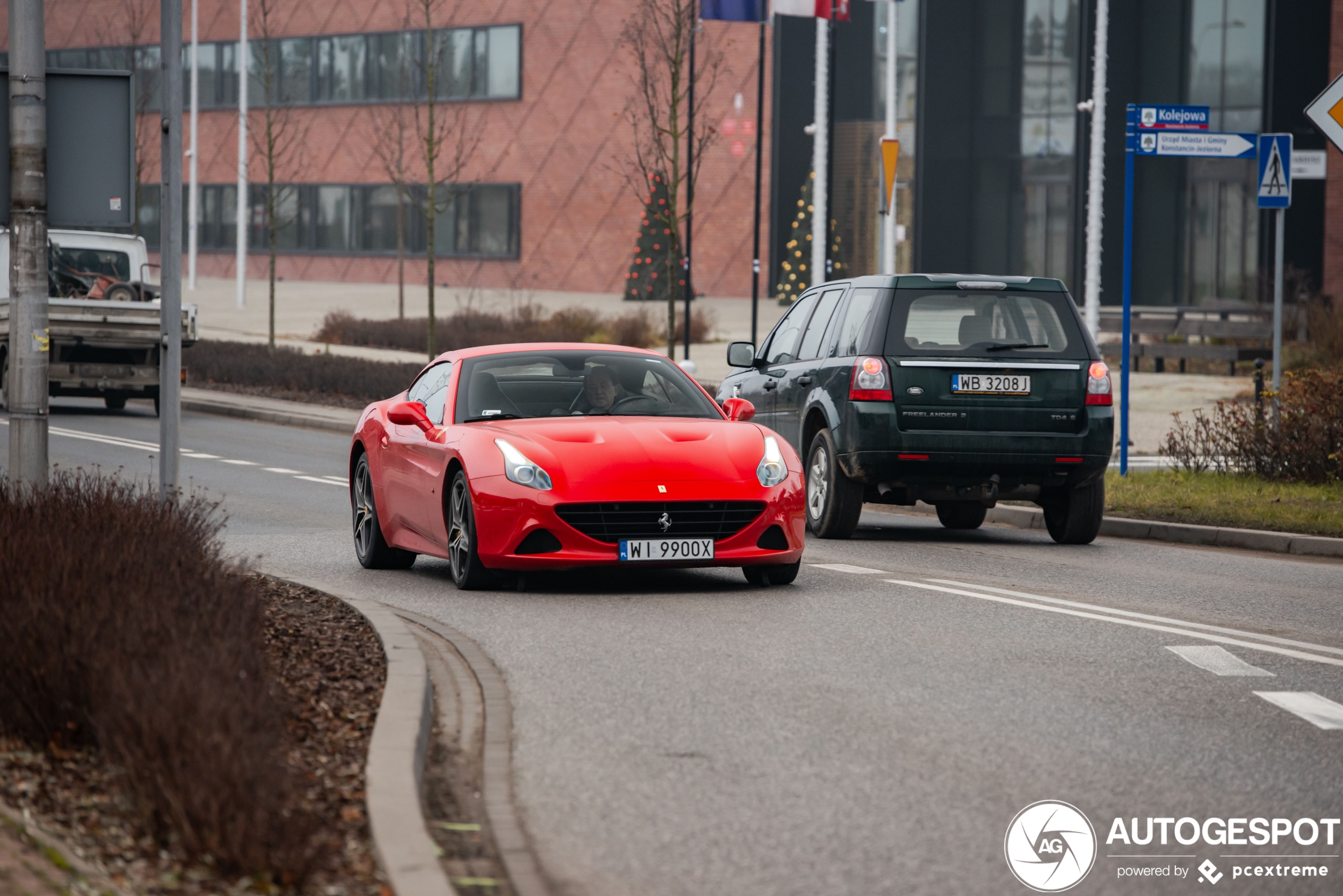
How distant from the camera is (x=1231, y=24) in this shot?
45.4m

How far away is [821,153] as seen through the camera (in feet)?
126

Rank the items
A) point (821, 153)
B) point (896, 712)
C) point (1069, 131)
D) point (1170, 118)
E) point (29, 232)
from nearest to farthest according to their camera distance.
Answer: point (896, 712), point (29, 232), point (1170, 118), point (821, 153), point (1069, 131)

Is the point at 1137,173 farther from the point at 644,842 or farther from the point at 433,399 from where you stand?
the point at 644,842

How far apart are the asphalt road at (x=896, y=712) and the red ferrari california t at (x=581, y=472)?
0.27 meters

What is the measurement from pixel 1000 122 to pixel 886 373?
3693 centimetres

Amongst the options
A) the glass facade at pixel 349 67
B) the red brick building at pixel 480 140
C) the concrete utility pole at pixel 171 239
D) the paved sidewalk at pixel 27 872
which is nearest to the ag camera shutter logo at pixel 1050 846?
the paved sidewalk at pixel 27 872

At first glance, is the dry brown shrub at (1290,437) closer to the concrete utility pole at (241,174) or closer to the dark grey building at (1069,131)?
the dark grey building at (1069,131)

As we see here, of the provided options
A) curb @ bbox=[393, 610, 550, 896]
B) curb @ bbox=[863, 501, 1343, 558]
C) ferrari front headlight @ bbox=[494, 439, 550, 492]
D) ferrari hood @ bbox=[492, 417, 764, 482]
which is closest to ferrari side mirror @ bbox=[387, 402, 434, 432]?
ferrari hood @ bbox=[492, 417, 764, 482]

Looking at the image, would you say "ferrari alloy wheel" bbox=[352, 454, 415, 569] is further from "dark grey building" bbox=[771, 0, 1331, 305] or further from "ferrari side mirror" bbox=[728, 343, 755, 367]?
"dark grey building" bbox=[771, 0, 1331, 305]

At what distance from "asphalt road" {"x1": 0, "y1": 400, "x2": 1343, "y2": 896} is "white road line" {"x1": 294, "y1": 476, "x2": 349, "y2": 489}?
18.2 ft

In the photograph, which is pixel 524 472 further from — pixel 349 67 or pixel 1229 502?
pixel 349 67

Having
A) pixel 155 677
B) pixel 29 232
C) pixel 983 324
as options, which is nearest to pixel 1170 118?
pixel 983 324

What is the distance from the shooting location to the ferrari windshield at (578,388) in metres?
11.0

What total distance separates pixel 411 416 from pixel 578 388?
994 mm
